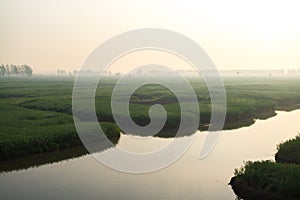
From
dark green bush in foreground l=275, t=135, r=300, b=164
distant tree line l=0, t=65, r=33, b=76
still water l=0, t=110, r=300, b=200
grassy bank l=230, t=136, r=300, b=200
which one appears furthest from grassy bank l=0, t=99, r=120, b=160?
distant tree line l=0, t=65, r=33, b=76

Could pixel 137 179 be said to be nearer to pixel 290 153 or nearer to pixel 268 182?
pixel 268 182

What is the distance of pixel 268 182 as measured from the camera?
42.9 feet

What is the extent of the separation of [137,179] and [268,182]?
572 cm

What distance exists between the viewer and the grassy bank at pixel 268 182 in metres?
12.4

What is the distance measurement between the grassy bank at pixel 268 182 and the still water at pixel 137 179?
2.01 ft

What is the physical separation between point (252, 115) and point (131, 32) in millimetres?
23312

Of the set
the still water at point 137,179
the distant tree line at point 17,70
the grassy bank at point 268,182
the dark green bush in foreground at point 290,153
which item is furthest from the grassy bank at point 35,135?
the distant tree line at point 17,70

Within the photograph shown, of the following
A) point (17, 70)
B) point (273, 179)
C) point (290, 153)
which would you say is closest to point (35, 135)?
point (273, 179)

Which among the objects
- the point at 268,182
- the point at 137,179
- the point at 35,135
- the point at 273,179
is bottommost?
the point at 137,179

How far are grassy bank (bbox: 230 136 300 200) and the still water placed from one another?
61 centimetres

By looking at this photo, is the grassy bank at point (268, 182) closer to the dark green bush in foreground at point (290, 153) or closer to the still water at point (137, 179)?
the still water at point (137, 179)

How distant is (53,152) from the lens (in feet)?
64.9

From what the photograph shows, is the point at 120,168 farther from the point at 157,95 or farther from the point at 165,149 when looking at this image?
the point at 157,95

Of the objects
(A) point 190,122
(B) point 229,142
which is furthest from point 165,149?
(A) point 190,122
